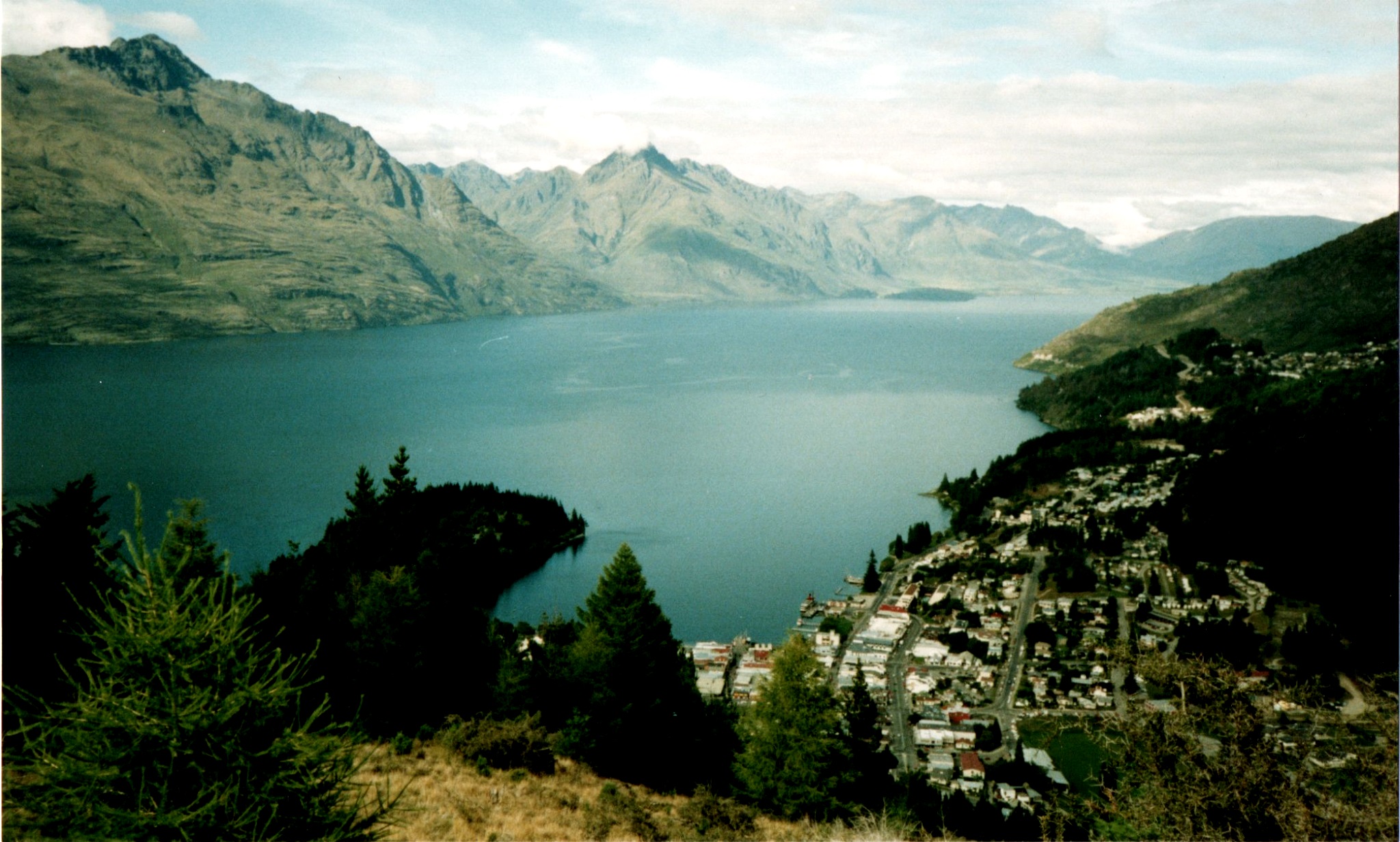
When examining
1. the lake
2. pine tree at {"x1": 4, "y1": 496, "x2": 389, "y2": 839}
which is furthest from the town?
pine tree at {"x1": 4, "y1": 496, "x2": 389, "y2": 839}

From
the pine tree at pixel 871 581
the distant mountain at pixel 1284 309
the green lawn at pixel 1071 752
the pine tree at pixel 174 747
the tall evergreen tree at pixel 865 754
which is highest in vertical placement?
the distant mountain at pixel 1284 309

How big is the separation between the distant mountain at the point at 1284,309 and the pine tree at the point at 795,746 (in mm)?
134348

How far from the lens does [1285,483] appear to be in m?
55.4

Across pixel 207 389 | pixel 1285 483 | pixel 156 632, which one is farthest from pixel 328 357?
pixel 156 632

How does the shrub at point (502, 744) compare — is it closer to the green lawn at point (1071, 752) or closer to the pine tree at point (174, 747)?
the pine tree at point (174, 747)

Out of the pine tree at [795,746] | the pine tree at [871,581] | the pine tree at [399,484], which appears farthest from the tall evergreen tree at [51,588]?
the pine tree at [871,581]

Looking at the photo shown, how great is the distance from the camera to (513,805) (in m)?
12.7

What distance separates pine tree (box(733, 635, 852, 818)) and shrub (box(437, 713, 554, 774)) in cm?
409

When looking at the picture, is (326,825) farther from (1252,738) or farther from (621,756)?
(621,756)

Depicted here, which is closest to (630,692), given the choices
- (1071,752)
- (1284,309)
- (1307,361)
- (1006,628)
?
(1071,752)

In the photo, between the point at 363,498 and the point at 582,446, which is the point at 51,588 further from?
the point at 582,446

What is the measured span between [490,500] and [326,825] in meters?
62.3

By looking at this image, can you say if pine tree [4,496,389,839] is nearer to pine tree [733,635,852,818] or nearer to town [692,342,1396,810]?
pine tree [733,635,852,818]

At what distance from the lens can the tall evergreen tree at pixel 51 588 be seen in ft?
41.2
